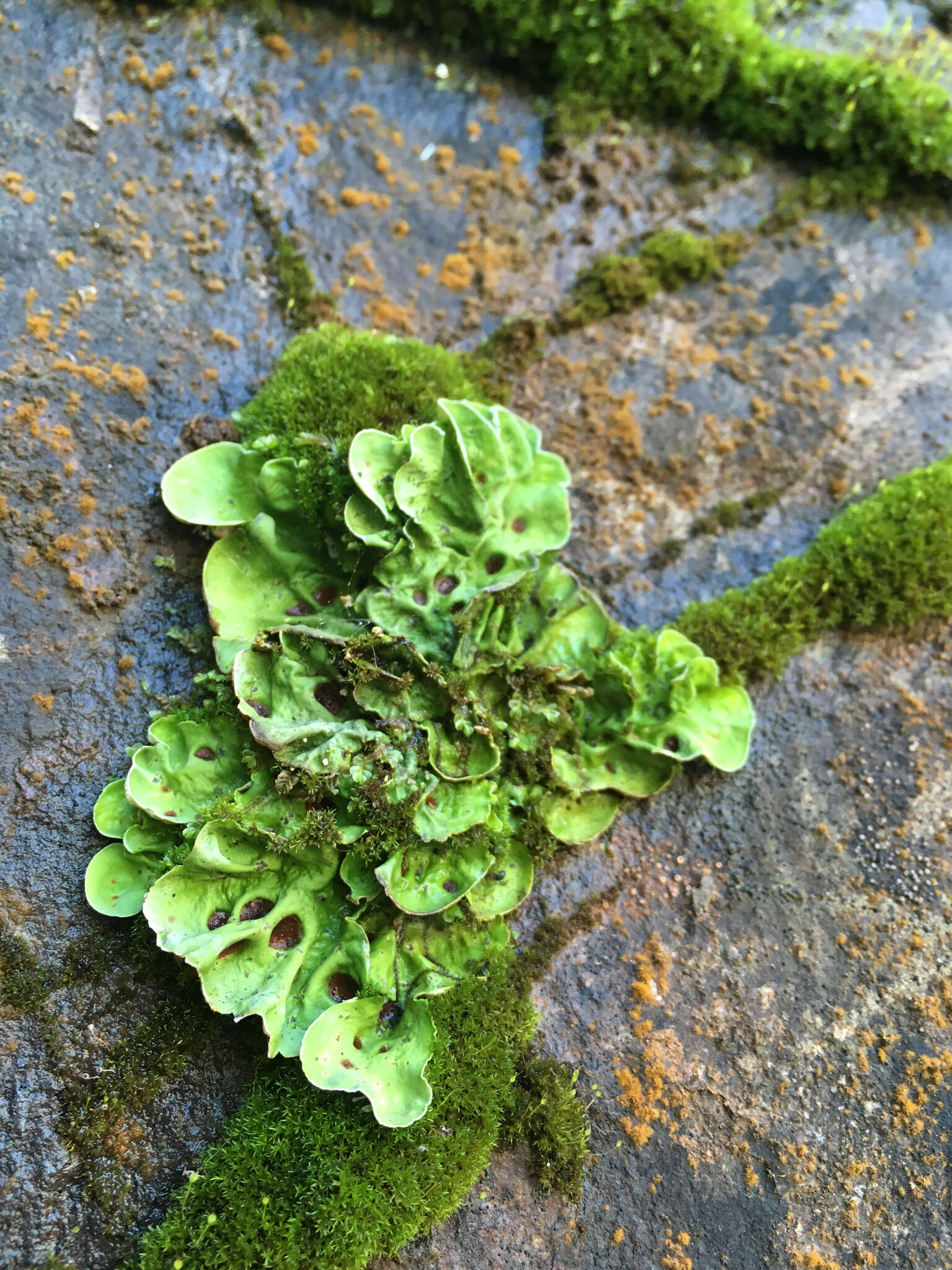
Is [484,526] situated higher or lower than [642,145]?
lower

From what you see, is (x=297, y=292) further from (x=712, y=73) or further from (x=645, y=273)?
(x=712, y=73)

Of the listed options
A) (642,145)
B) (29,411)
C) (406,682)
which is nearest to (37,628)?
(29,411)

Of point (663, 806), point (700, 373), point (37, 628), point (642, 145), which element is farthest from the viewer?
point (642, 145)

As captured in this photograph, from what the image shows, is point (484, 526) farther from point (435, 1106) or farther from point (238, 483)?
point (435, 1106)

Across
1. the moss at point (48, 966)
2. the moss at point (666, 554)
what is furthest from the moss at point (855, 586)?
the moss at point (48, 966)

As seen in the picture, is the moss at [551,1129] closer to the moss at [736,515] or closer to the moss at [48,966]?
the moss at [48,966]

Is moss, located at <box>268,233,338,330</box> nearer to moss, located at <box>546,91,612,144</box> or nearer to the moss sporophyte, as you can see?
the moss sporophyte
